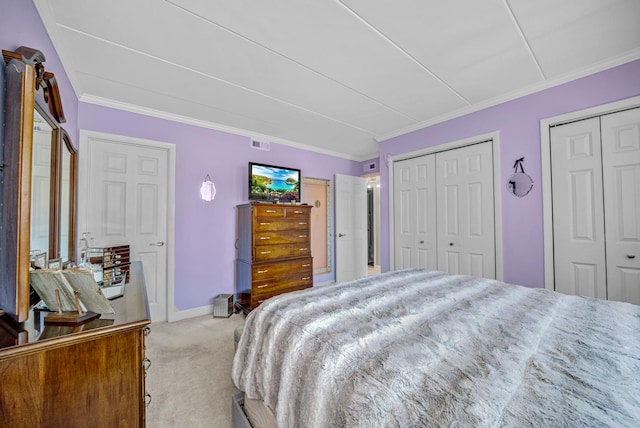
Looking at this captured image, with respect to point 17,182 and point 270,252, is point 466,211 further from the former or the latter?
point 17,182

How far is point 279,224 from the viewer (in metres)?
3.50

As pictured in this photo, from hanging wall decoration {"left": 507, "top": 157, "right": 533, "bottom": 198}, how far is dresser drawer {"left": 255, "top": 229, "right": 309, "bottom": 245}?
2581mm

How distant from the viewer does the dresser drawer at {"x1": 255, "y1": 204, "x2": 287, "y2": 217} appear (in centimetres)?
330

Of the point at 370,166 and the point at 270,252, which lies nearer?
the point at 270,252

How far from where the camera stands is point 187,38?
6.20 ft

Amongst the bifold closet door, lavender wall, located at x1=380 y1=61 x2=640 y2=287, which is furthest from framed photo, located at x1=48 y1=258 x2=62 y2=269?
the bifold closet door

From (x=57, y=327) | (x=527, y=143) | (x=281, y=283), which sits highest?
(x=527, y=143)

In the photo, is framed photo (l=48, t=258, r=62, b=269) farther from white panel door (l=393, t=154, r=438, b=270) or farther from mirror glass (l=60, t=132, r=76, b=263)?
white panel door (l=393, t=154, r=438, b=270)

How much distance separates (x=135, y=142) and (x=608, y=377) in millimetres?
3969

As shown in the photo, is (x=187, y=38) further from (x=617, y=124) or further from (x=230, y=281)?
(x=617, y=124)

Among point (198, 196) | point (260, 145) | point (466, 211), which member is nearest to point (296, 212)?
point (260, 145)

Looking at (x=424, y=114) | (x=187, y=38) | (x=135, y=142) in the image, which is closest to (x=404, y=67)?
(x=424, y=114)

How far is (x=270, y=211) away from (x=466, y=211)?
2.48 m

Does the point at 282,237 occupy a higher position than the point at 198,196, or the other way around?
the point at 198,196
